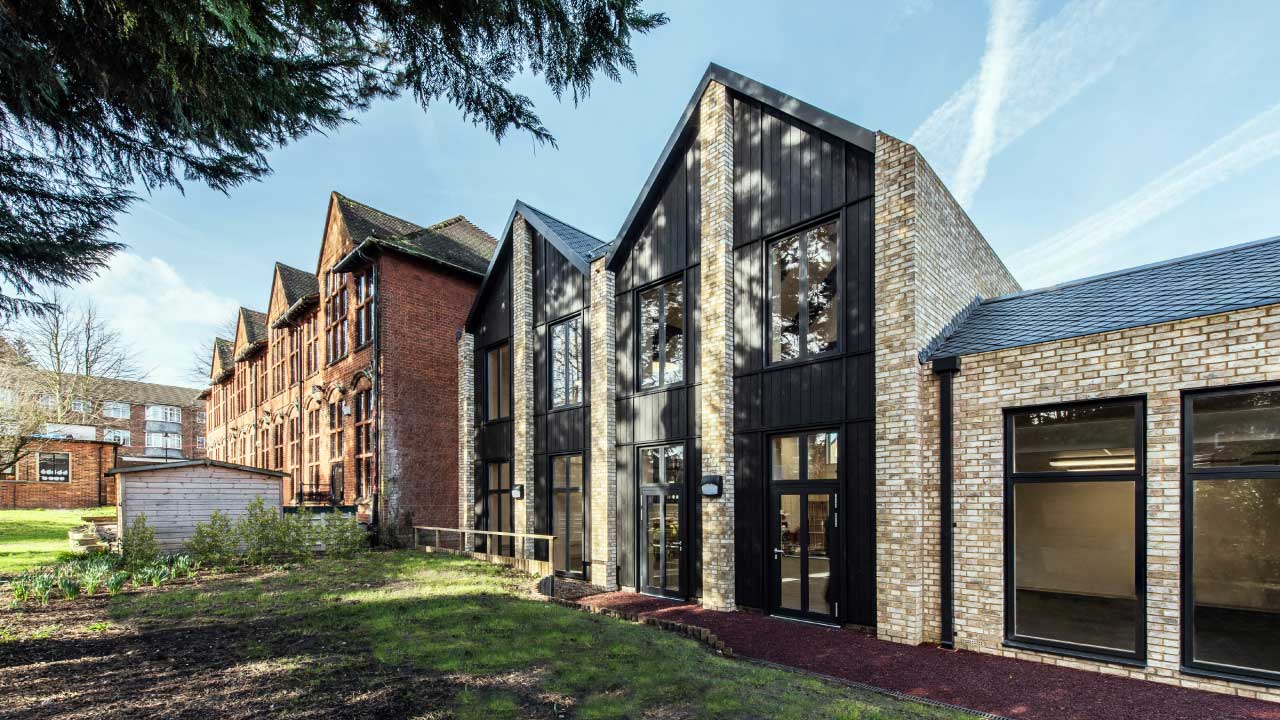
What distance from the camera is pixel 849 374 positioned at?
8.62m

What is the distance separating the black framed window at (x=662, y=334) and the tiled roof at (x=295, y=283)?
786 inches

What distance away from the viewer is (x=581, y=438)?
13102 mm

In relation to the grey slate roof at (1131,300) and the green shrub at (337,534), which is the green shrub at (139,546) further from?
the grey slate roof at (1131,300)

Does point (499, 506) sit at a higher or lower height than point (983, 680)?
lower

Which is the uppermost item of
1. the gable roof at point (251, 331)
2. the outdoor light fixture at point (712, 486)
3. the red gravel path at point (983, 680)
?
the gable roof at point (251, 331)

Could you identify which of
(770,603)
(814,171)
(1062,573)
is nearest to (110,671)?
(770,603)

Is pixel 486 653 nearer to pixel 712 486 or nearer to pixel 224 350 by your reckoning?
pixel 712 486

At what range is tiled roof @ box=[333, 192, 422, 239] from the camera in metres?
18.5

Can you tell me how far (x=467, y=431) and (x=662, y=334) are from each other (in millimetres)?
7364

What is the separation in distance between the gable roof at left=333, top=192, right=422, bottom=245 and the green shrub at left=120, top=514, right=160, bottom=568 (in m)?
8.89

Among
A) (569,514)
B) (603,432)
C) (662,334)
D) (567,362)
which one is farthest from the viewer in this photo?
(567,362)

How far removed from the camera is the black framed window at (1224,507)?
599cm

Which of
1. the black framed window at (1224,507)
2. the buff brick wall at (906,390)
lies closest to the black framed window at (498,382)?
the buff brick wall at (906,390)

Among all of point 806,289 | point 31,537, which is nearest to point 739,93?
point 806,289
